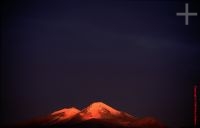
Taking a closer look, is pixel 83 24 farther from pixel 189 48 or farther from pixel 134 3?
pixel 189 48

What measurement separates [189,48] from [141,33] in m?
0.78

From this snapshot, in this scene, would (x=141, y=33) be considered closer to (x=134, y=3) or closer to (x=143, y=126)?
(x=134, y=3)

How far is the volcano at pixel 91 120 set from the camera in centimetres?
596

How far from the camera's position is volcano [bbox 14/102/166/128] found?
235 inches

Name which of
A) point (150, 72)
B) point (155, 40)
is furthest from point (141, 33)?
point (150, 72)

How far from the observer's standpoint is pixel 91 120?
6.02 meters

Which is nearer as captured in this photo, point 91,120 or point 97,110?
point 97,110

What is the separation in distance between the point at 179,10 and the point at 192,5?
216 millimetres

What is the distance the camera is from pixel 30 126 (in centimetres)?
595

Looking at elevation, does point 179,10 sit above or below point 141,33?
above

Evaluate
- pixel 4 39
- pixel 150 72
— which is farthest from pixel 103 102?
pixel 4 39

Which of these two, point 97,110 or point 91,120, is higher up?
point 97,110

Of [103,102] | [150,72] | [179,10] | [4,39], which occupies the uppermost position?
[179,10]

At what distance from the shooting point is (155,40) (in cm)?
607
